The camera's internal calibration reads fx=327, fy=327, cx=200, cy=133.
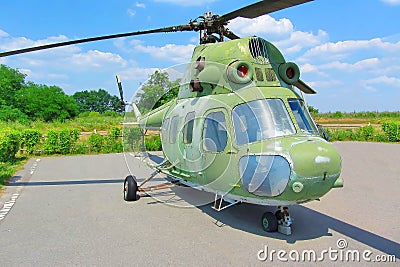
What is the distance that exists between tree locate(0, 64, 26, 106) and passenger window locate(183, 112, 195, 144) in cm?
4683

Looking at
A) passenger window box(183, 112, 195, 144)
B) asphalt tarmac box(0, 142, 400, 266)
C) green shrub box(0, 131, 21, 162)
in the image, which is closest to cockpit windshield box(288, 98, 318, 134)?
asphalt tarmac box(0, 142, 400, 266)

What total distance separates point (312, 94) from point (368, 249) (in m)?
3.22

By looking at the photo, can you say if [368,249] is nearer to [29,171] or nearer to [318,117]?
[29,171]

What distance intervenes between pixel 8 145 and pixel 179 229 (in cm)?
1101

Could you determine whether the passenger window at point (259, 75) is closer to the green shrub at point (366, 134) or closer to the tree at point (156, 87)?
the tree at point (156, 87)

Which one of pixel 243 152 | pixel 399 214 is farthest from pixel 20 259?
pixel 399 214

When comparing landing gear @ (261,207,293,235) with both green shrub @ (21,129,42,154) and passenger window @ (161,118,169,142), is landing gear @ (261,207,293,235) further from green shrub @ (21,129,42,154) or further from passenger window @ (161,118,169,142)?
green shrub @ (21,129,42,154)

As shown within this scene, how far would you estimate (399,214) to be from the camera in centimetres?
661

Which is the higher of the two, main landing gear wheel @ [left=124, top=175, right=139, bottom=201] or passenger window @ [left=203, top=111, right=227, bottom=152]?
passenger window @ [left=203, top=111, right=227, bottom=152]

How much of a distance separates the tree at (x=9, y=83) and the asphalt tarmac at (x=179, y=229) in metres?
43.1

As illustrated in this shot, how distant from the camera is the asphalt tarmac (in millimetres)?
4570

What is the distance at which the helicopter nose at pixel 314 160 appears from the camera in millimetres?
4359

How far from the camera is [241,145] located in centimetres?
497

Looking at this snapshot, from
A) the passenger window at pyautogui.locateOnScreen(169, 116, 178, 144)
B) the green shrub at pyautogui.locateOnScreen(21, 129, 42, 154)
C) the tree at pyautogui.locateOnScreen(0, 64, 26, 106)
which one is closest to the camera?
the passenger window at pyautogui.locateOnScreen(169, 116, 178, 144)
